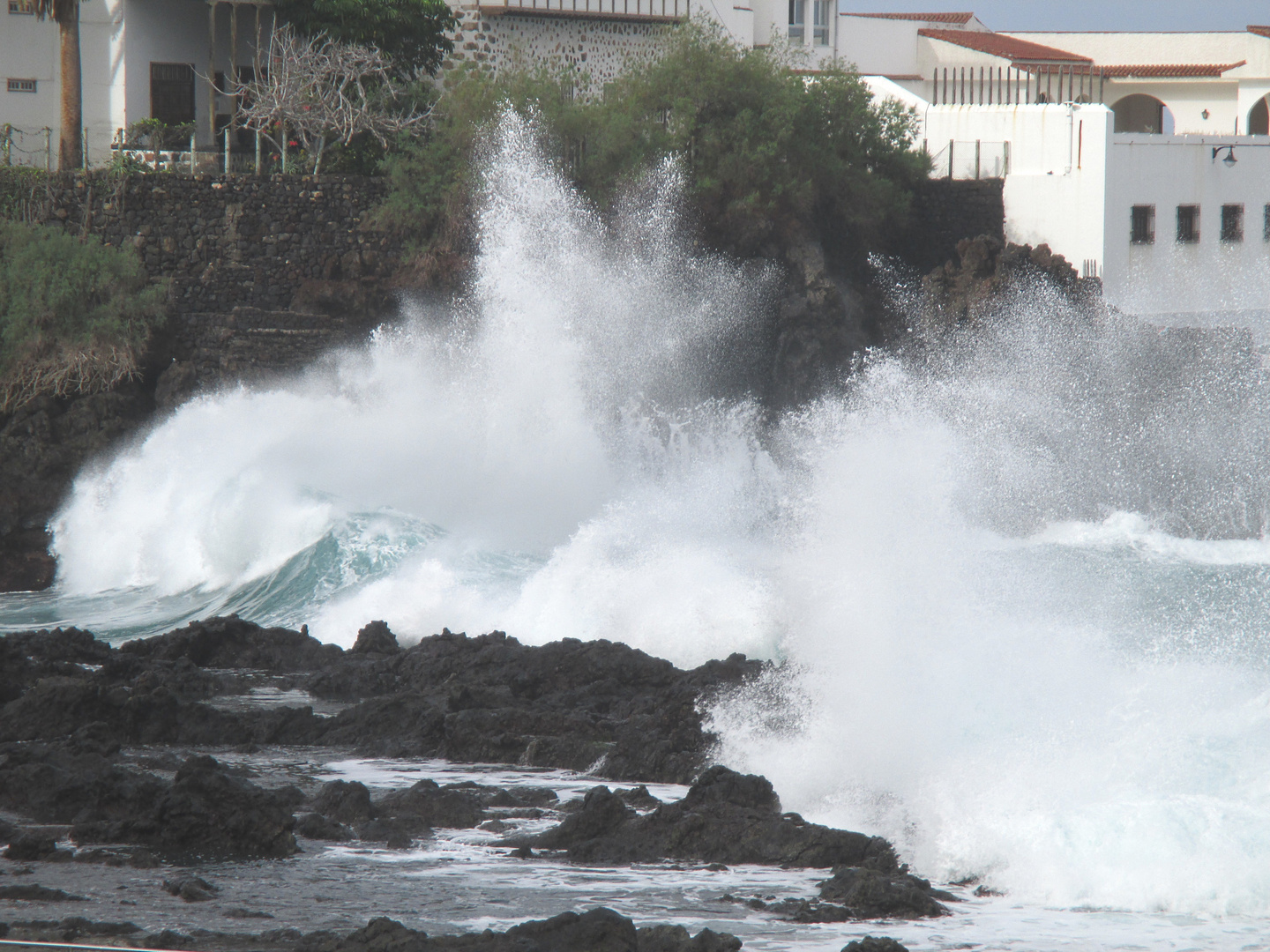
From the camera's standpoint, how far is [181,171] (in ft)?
88.5

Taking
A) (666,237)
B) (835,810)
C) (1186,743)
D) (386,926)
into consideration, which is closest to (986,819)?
(835,810)

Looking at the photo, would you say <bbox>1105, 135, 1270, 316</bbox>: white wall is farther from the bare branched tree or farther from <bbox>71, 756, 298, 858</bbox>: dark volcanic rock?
<bbox>71, 756, 298, 858</bbox>: dark volcanic rock

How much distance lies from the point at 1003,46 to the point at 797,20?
255 inches

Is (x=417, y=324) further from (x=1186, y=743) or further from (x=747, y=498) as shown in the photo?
(x=1186, y=743)

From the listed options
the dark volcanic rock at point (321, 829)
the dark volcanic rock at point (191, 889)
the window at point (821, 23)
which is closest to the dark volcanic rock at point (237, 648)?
the dark volcanic rock at point (321, 829)

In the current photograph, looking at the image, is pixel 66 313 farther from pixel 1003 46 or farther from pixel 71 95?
pixel 1003 46

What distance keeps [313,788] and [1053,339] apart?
20.4m

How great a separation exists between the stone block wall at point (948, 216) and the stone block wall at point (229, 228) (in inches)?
404

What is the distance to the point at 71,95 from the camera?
87.1 ft

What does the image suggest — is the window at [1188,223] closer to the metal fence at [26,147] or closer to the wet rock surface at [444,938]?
the metal fence at [26,147]

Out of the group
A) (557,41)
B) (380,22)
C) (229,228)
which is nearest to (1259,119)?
(557,41)

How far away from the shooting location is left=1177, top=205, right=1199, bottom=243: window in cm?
3123

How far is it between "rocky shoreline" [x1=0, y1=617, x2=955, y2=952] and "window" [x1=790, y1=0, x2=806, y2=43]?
23.2 metres

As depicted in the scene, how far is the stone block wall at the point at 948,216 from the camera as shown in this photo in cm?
3117
